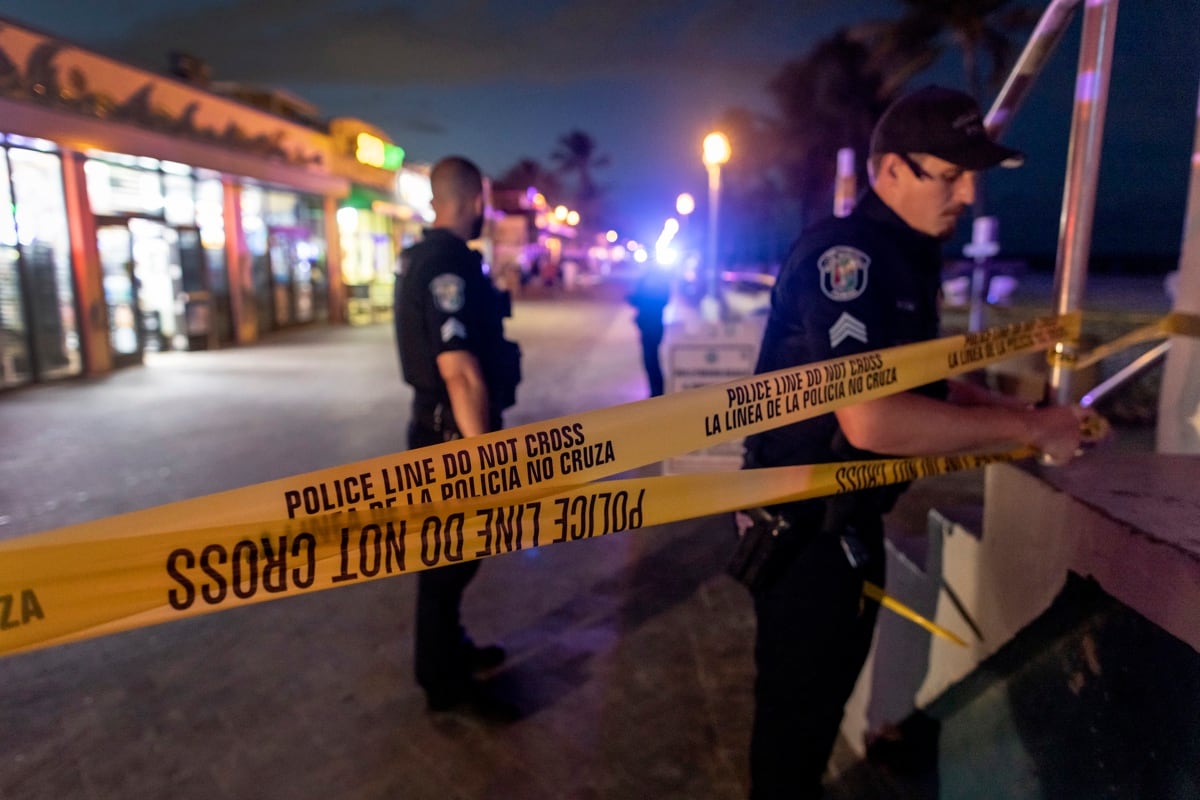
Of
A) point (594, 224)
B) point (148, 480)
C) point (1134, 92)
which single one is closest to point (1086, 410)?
point (1134, 92)

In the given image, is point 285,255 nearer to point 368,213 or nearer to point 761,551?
point 368,213

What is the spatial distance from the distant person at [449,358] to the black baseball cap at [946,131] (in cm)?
165

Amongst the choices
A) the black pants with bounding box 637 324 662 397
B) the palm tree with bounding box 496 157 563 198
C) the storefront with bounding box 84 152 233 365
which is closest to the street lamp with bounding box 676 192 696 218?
the black pants with bounding box 637 324 662 397

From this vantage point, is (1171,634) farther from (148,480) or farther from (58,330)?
(58,330)

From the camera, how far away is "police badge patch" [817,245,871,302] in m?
1.89

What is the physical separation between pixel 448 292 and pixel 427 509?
1627 millimetres

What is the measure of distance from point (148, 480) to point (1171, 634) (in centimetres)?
687

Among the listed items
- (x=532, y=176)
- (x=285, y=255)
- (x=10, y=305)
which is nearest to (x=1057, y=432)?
(x=10, y=305)

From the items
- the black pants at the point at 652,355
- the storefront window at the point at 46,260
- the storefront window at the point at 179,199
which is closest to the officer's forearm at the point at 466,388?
the black pants at the point at 652,355

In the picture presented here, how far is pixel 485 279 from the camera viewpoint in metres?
3.13

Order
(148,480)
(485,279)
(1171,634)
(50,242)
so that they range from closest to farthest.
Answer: (1171,634), (485,279), (148,480), (50,242)

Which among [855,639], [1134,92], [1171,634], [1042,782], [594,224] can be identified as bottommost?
[1042,782]

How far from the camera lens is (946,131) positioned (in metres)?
1.94

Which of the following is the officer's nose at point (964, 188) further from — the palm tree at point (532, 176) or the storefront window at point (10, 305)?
the palm tree at point (532, 176)
